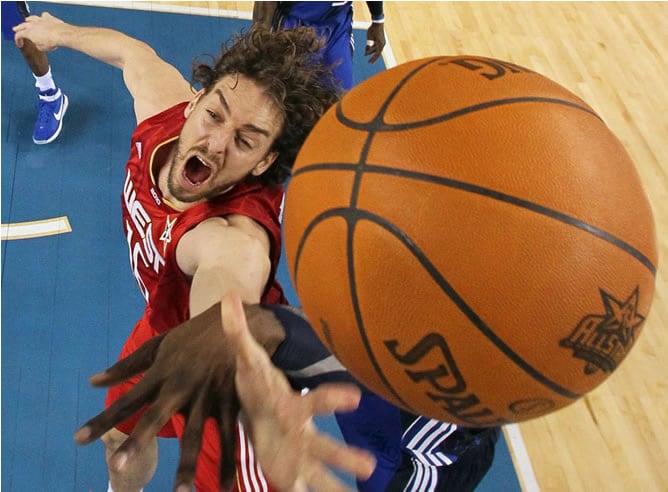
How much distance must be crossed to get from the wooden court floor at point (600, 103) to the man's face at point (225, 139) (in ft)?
5.87

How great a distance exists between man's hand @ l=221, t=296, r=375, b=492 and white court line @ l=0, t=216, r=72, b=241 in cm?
261

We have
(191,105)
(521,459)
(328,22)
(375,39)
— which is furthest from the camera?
(375,39)

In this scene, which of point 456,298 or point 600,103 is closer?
point 456,298

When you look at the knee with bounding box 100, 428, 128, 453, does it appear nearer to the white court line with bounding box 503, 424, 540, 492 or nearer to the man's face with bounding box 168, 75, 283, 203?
the man's face with bounding box 168, 75, 283, 203

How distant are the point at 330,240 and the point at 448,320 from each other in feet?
0.84

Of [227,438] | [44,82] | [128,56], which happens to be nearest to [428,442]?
[227,438]

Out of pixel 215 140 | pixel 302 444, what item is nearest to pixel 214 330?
pixel 302 444

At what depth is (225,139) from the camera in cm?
220

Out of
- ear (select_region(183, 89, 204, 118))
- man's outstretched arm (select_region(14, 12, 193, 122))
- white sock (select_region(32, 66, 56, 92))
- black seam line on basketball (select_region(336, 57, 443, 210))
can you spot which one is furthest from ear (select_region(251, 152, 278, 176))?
white sock (select_region(32, 66, 56, 92))

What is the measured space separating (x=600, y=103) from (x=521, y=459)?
2.95 m

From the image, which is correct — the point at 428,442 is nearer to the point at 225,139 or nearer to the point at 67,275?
the point at 225,139

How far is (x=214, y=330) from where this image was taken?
4.52ft

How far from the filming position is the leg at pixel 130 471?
2.49 meters

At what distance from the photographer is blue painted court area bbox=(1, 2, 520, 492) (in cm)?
290
